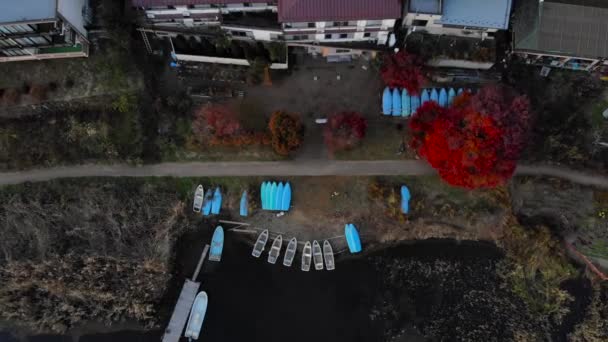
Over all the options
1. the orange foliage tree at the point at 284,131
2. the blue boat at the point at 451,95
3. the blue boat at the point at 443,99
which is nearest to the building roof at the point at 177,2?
the orange foliage tree at the point at 284,131

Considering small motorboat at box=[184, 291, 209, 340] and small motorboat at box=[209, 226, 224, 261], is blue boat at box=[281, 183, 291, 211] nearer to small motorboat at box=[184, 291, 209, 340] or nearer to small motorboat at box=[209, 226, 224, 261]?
small motorboat at box=[209, 226, 224, 261]

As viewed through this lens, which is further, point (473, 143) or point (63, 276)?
point (63, 276)

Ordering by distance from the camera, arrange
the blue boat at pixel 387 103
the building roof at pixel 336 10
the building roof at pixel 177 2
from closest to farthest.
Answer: the building roof at pixel 336 10, the building roof at pixel 177 2, the blue boat at pixel 387 103

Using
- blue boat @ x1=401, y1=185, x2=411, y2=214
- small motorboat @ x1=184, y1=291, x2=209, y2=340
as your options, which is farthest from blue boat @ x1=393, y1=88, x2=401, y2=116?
small motorboat @ x1=184, y1=291, x2=209, y2=340

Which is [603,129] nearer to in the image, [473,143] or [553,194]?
[553,194]

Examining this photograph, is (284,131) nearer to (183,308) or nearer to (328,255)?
(328,255)

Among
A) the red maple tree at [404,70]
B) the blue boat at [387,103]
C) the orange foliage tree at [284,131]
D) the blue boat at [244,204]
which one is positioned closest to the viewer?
the orange foliage tree at [284,131]

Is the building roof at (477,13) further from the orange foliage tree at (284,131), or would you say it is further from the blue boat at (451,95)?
the orange foliage tree at (284,131)

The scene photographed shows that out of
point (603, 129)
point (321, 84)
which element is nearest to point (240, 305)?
point (321, 84)
